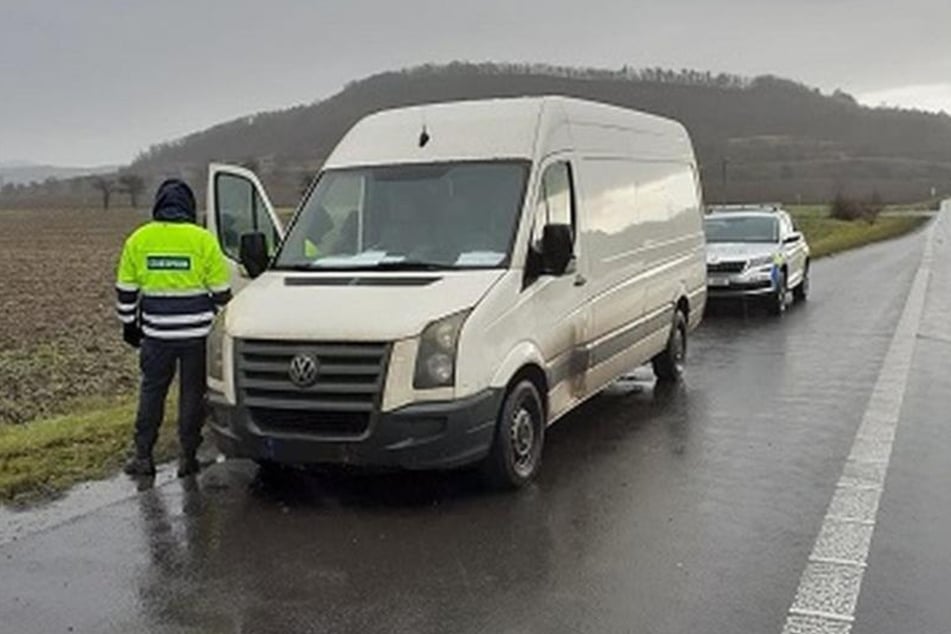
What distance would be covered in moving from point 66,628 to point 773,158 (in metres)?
118

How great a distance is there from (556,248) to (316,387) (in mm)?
1739

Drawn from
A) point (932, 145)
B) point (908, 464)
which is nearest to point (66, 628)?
point (908, 464)

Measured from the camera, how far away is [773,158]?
115 m

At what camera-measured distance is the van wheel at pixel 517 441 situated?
6.04 metres

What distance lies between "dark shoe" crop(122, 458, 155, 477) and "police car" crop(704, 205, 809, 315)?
31.9 feet

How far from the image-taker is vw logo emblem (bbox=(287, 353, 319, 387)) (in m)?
5.69

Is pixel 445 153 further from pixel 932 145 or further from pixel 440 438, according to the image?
pixel 932 145

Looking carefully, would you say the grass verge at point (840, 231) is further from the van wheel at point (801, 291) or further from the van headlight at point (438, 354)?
the van headlight at point (438, 354)

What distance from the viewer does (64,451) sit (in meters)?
7.20

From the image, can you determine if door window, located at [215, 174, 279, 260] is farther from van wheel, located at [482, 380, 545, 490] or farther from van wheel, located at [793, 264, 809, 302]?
van wheel, located at [793, 264, 809, 302]

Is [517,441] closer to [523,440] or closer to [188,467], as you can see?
[523,440]

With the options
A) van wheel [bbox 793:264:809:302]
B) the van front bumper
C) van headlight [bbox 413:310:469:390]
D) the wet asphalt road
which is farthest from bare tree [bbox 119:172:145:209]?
van headlight [bbox 413:310:469:390]

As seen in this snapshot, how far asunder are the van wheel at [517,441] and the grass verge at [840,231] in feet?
79.4

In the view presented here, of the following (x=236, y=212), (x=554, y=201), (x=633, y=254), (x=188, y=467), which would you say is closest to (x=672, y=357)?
(x=633, y=254)
